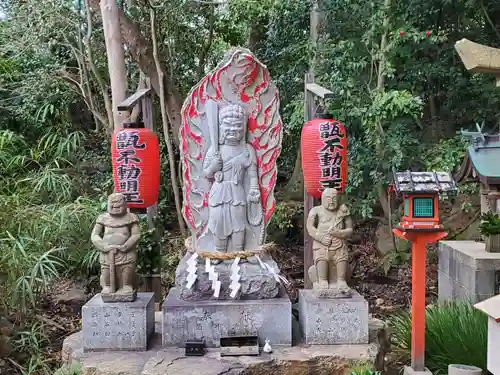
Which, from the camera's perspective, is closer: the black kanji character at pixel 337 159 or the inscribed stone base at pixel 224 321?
the inscribed stone base at pixel 224 321

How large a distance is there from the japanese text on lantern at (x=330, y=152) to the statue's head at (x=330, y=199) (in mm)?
248

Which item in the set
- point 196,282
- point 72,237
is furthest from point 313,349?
point 72,237

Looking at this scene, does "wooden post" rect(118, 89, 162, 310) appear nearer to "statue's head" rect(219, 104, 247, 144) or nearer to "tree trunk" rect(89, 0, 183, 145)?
"statue's head" rect(219, 104, 247, 144)

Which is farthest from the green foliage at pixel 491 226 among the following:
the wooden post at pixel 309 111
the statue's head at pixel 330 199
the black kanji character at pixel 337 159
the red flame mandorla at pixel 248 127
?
the red flame mandorla at pixel 248 127

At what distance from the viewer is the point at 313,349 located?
184 inches

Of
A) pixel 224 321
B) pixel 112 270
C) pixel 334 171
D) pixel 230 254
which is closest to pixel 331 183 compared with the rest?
pixel 334 171

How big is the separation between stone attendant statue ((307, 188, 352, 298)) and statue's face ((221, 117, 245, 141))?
3.51ft

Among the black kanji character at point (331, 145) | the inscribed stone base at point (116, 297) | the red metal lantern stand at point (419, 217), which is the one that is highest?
the black kanji character at point (331, 145)

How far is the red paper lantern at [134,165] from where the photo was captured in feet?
17.3

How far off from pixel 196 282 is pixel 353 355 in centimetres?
162

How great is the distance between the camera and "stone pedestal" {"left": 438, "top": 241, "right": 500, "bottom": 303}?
6.52m

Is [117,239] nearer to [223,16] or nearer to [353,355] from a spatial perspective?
[353,355]

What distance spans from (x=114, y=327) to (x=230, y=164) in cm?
195

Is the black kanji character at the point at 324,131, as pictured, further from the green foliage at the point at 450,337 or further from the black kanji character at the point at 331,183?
the green foliage at the point at 450,337
